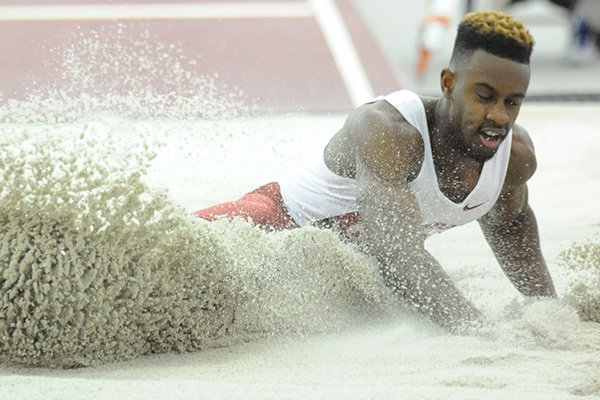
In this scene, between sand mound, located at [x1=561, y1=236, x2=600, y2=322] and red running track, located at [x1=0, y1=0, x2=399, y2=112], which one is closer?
sand mound, located at [x1=561, y1=236, x2=600, y2=322]

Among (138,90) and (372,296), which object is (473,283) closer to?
(372,296)

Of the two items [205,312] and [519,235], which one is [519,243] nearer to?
[519,235]

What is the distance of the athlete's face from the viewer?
2.88 m

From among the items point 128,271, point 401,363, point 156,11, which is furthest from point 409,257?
point 156,11

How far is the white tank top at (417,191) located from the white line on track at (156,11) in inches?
124

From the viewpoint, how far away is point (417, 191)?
3057 millimetres

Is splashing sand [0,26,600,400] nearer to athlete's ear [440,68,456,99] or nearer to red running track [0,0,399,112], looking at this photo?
athlete's ear [440,68,456,99]

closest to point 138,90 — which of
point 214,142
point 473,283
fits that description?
point 214,142

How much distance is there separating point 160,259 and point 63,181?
29 centimetres

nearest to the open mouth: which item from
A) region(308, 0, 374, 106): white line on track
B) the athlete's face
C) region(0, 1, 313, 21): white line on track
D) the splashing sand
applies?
the athlete's face

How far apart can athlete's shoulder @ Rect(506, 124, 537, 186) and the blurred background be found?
204 centimetres

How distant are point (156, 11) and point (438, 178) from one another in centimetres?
393

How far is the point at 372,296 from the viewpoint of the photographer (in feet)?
9.94

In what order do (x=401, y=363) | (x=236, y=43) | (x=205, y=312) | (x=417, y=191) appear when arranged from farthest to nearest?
(x=236, y=43), (x=417, y=191), (x=205, y=312), (x=401, y=363)
